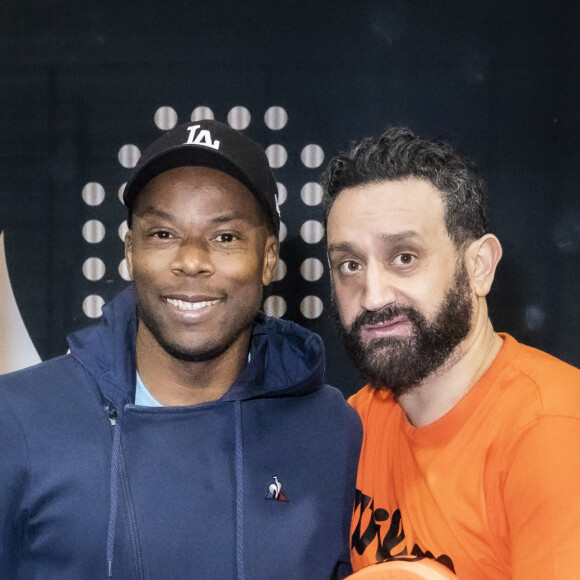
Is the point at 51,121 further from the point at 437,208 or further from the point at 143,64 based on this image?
the point at 437,208

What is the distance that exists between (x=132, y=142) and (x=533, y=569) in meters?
1.42

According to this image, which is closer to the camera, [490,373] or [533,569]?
[533,569]

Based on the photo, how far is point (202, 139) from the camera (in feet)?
3.83

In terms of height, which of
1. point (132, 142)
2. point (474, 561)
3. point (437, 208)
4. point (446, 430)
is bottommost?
point (474, 561)

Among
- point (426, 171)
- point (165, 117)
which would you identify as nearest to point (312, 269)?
point (165, 117)

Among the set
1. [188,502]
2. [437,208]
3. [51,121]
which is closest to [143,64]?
[51,121]

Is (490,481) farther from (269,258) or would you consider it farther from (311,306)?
(311,306)

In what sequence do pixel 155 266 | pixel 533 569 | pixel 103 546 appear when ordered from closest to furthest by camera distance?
pixel 533 569
pixel 103 546
pixel 155 266

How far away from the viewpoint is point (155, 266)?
1131 mm

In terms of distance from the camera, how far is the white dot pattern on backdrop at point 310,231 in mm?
1822

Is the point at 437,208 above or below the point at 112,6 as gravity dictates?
below

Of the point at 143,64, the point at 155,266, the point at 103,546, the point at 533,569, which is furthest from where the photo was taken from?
the point at 143,64

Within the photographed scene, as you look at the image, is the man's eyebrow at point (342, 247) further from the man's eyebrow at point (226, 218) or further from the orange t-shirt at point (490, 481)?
the orange t-shirt at point (490, 481)

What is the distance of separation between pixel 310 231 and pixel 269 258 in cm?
59
